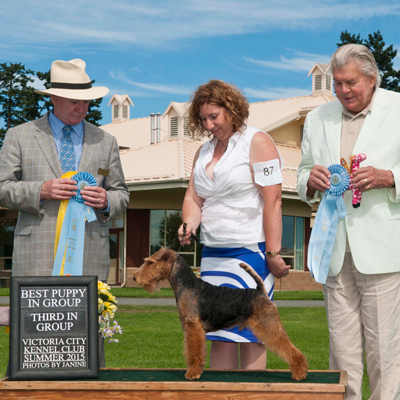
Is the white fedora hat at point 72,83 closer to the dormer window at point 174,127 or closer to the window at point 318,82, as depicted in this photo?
the dormer window at point 174,127

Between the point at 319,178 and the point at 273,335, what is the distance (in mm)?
982

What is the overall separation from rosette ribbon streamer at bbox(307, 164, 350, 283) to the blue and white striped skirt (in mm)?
338

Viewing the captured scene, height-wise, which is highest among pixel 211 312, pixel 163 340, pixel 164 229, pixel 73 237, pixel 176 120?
pixel 176 120

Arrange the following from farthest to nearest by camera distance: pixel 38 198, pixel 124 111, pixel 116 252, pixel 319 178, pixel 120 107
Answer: pixel 124 111 < pixel 120 107 < pixel 116 252 < pixel 38 198 < pixel 319 178

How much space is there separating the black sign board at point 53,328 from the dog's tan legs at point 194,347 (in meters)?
0.60

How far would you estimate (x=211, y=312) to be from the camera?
137 inches

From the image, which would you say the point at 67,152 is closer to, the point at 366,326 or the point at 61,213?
the point at 61,213

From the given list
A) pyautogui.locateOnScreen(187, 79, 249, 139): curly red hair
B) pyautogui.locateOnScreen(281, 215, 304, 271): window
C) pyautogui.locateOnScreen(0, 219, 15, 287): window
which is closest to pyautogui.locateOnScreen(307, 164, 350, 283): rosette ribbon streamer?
pyautogui.locateOnScreen(187, 79, 249, 139): curly red hair

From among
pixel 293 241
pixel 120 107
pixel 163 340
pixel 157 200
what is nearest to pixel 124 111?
pixel 120 107

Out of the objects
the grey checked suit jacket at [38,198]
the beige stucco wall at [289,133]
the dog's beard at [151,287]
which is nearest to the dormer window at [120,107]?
A: the beige stucco wall at [289,133]


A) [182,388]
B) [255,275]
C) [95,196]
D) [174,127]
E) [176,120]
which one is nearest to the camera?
[182,388]

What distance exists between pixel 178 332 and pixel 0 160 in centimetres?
623

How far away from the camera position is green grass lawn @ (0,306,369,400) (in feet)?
24.4

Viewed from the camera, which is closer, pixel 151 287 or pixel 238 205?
pixel 151 287
